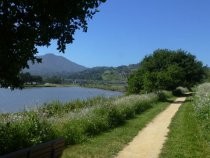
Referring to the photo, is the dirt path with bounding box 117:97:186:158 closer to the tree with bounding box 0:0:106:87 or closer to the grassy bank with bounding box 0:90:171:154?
the grassy bank with bounding box 0:90:171:154

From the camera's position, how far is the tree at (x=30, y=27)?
7055mm

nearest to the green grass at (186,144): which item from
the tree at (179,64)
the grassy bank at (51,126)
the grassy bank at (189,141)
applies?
the grassy bank at (189,141)

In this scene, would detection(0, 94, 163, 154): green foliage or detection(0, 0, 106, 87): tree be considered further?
detection(0, 94, 163, 154): green foliage

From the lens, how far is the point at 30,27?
24.3 ft

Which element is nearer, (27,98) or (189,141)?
(189,141)

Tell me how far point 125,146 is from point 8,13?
9.44m

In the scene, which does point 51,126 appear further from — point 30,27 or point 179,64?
point 179,64

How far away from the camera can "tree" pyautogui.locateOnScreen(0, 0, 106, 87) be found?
278 inches

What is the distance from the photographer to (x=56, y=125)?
16.2 meters

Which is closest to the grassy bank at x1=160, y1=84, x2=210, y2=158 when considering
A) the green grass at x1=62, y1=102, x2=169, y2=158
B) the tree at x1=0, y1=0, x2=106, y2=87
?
the green grass at x1=62, y1=102, x2=169, y2=158

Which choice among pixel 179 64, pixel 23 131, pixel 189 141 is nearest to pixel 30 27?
pixel 23 131

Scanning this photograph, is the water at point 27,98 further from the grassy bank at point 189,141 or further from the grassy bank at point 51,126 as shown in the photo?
the grassy bank at point 189,141

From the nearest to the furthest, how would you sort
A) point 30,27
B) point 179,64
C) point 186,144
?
point 30,27 → point 186,144 → point 179,64

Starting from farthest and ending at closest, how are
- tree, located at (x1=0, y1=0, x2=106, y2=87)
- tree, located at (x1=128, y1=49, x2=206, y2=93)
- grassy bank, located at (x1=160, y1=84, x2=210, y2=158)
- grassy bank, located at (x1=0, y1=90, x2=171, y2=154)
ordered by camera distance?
tree, located at (x1=128, y1=49, x2=206, y2=93)
grassy bank, located at (x1=160, y1=84, x2=210, y2=158)
grassy bank, located at (x1=0, y1=90, x2=171, y2=154)
tree, located at (x1=0, y1=0, x2=106, y2=87)
